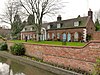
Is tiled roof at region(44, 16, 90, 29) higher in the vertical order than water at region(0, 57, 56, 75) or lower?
higher

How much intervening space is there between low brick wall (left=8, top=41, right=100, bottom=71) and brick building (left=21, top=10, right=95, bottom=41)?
1697 cm

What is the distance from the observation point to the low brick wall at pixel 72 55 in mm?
9438

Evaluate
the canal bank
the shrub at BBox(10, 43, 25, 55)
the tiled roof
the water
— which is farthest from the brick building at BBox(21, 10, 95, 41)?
the water

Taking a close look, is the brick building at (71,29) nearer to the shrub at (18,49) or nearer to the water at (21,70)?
the shrub at (18,49)

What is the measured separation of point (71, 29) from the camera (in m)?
32.9

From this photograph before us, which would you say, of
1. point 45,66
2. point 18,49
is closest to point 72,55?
point 45,66

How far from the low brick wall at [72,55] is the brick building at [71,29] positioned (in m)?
17.0

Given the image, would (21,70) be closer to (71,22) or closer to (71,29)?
(71,29)

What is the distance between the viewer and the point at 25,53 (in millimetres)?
17953

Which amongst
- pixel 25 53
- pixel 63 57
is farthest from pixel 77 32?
pixel 63 57

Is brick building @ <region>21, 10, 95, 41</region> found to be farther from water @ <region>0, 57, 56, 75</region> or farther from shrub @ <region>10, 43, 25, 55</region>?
water @ <region>0, 57, 56, 75</region>

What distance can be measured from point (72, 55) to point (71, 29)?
73.2 ft

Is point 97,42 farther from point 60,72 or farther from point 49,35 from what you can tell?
point 49,35

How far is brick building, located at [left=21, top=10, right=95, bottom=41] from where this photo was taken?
30531mm
